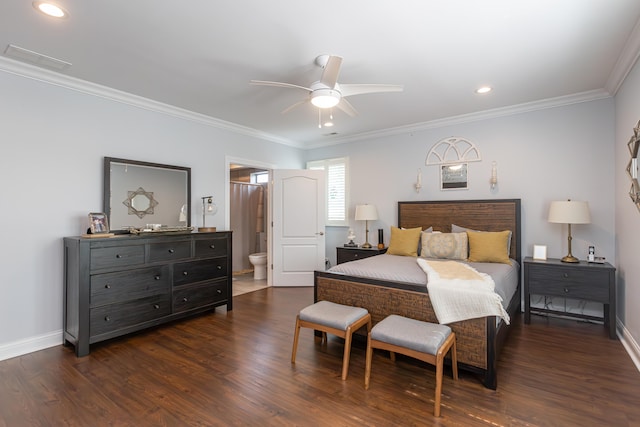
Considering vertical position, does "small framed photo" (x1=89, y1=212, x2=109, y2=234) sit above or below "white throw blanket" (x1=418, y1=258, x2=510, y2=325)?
above

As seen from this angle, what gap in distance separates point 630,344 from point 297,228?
4.21m

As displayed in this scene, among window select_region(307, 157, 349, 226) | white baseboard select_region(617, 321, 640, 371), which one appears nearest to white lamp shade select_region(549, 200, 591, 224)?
white baseboard select_region(617, 321, 640, 371)

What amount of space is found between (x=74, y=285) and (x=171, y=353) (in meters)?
1.08

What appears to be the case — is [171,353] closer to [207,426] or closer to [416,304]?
[207,426]

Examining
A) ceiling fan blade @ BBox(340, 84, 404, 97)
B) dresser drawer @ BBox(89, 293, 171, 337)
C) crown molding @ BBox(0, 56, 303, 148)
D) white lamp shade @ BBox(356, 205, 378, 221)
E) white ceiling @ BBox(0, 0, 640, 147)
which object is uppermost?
white ceiling @ BBox(0, 0, 640, 147)

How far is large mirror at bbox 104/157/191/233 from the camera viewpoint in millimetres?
3459

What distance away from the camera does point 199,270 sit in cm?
376

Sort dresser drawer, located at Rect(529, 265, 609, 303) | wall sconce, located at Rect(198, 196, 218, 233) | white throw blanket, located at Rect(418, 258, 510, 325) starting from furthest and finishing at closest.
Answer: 1. wall sconce, located at Rect(198, 196, 218, 233)
2. dresser drawer, located at Rect(529, 265, 609, 303)
3. white throw blanket, located at Rect(418, 258, 510, 325)

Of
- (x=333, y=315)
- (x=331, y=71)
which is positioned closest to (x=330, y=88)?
(x=331, y=71)

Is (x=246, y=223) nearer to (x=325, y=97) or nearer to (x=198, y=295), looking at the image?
(x=198, y=295)

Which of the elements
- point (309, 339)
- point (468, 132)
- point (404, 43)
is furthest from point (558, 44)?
point (309, 339)

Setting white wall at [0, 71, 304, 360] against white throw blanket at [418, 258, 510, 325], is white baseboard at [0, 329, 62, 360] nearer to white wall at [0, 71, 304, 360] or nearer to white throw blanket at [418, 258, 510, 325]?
white wall at [0, 71, 304, 360]

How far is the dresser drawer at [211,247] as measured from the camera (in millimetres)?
3771

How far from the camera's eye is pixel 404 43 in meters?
2.55
